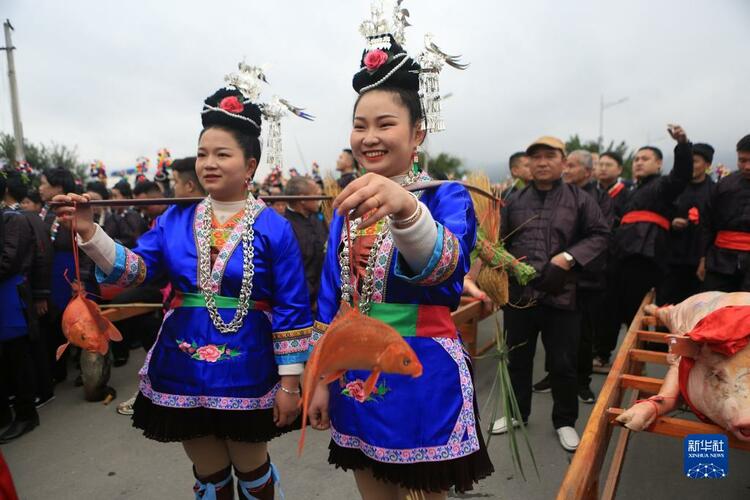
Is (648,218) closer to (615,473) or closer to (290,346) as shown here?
(615,473)

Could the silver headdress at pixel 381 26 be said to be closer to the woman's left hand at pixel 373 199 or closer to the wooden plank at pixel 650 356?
the woman's left hand at pixel 373 199

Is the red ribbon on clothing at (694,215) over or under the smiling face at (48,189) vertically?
under

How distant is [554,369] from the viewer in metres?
3.07

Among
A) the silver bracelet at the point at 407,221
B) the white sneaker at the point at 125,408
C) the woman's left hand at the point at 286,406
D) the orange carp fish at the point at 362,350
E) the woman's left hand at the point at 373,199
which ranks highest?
the woman's left hand at the point at 373,199

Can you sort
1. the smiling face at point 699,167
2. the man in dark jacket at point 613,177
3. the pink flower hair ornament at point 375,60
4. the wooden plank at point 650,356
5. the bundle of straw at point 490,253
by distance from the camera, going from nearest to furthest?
the pink flower hair ornament at point 375,60 < the wooden plank at point 650,356 < the bundle of straw at point 490,253 < the smiling face at point 699,167 < the man in dark jacket at point 613,177

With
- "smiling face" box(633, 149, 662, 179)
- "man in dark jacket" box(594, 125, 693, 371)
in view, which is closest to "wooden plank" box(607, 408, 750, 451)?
"man in dark jacket" box(594, 125, 693, 371)

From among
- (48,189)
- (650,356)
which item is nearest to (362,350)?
(650,356)

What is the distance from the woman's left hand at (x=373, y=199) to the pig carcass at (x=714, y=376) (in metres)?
1.27

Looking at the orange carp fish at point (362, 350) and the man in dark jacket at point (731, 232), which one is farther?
the man in dark jacket at point (731, 232)

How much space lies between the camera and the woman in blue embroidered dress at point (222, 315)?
176 cm

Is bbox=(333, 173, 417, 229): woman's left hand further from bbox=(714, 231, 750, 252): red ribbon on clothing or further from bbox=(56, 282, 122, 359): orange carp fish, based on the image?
bbox=(714, 231, 750, 252): red ribbon on clothing

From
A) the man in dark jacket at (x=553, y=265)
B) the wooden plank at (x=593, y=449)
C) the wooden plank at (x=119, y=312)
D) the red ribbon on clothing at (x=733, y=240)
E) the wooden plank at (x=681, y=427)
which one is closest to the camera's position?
the wooden plank at (x=593, y=449)

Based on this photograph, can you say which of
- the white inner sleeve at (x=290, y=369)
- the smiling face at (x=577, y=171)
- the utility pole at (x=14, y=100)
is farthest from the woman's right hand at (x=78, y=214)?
the utility pole at (x=14, y=100)

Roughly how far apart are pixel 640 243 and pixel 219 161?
3942 millimetres
